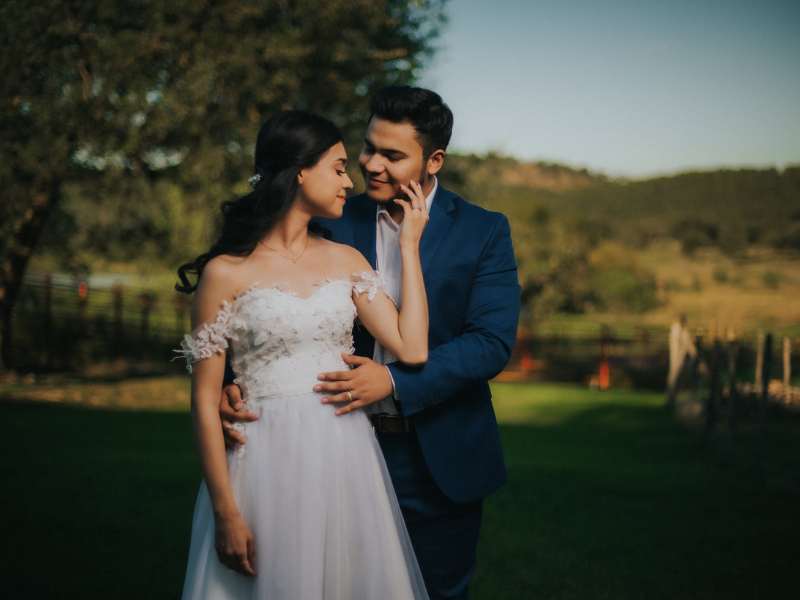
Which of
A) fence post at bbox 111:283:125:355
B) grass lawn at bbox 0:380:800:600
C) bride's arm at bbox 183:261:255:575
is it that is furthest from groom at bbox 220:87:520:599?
fence post at bbox 111:283:125:355

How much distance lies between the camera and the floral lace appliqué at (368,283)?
10.1 ft

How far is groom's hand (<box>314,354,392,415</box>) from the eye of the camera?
9.77 feet

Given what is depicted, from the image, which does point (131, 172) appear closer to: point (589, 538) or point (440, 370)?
point (589, 538)

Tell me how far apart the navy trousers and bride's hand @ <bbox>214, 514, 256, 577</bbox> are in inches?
26.9

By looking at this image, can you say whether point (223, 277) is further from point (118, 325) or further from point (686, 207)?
point (686, 207)

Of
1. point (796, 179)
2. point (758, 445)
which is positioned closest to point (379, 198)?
point (758, 445)

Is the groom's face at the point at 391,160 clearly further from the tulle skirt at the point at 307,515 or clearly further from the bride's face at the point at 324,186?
the tulle skirt at the point at 307,515

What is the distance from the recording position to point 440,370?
121 inches

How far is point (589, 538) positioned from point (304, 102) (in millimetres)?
13481

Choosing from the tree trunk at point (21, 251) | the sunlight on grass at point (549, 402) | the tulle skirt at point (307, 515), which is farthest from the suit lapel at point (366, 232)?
the sunlight on grass at point (549, 402)

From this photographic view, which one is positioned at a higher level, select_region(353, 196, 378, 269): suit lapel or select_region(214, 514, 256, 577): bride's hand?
select_region(353, 196, 378, 269): suit lapel

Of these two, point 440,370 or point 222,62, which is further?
point 222,62

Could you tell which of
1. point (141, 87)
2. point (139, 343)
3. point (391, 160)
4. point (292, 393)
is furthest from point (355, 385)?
point (139, 343)

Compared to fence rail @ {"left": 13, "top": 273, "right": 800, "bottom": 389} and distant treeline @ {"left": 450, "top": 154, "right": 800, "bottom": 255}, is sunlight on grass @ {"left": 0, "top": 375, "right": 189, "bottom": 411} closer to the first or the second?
fence rail @ {"left": 13, "top": 273, "right": 800, "bottom": 389}
